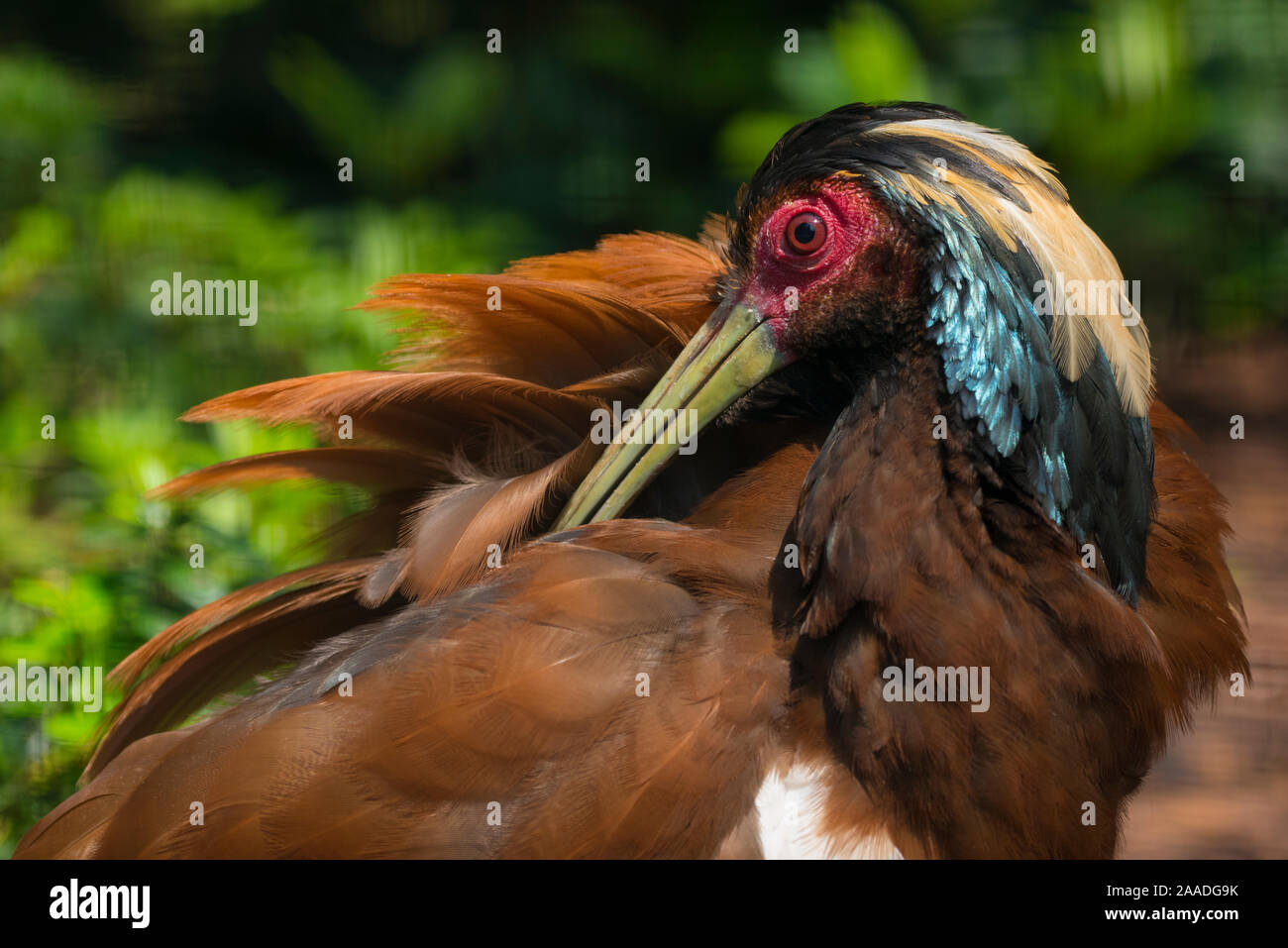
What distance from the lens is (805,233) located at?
138 cm

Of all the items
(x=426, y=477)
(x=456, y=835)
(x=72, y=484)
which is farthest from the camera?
(x=72, y=484)

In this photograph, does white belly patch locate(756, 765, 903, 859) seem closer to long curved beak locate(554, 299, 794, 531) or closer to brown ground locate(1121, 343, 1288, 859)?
long curved beak locate(554, 299, 794, 531)

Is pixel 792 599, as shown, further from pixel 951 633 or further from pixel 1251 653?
pixel 1251 653

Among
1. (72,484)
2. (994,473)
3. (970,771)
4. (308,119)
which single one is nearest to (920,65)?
(308,119)

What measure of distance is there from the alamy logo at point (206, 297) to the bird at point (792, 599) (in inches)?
45.5

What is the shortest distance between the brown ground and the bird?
824 mm

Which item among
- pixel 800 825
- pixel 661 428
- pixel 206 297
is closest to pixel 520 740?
pixel 800 825

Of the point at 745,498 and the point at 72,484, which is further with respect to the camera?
the point at 72,484

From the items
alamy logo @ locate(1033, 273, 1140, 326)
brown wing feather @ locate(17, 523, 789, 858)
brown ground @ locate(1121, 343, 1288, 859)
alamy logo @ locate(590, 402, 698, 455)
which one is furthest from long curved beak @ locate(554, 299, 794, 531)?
brown ground @ locate(1121, 343, 1288, 859)

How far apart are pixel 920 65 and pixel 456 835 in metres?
1.97

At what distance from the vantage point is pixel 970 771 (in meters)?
1.24

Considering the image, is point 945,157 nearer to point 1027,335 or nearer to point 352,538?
point 1027,335

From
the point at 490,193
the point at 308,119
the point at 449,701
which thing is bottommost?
the point at 449,701

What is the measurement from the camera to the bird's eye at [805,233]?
53.7 inches
